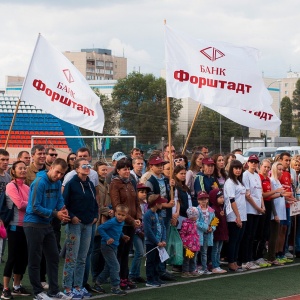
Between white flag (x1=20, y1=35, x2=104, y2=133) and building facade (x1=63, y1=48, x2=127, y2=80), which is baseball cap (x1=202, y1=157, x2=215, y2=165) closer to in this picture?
white flag (x1=20, y1=35, x2=104, y2=133)

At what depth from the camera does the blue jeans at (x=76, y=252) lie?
31.3ft

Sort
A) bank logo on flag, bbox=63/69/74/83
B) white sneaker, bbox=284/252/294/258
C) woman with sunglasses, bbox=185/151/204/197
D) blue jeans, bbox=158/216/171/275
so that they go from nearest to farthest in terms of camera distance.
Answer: blue jeans, bbox=158/216/171/275 < woman with sunglasses, bbox=185/151/204/197 < bank logo on flag, bbox=63/69/74/83 < white sneaker, bbox=284/252/294/258

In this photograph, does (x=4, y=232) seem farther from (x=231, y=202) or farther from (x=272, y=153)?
(x=272, y=153)

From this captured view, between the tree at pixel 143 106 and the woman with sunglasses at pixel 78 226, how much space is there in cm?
5432

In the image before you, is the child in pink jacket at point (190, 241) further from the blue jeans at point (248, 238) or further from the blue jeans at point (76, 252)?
the blue jeans at point (76, 252)

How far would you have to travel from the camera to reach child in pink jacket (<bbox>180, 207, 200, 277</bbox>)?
11562 millimetres

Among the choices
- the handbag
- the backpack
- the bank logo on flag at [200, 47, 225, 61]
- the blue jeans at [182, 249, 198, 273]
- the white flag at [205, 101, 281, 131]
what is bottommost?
the blue jeans at [182, 249, 198, 273]

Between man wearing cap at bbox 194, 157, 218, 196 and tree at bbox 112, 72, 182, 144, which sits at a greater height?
tree at bbox 112, 72, 182, 144

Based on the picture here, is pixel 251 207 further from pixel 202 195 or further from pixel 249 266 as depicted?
pixel 202 195

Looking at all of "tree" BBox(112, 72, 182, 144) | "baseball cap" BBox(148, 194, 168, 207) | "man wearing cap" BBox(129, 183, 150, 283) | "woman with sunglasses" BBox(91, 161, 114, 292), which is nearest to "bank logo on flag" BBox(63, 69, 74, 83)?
"woman with sunglasses" BBox(91, 161, 114, 292)

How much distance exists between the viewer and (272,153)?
49.9 m

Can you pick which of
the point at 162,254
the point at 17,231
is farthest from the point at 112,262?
the point at 17,231

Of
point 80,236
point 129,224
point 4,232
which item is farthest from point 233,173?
point 4,232

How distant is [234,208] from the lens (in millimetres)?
12211
